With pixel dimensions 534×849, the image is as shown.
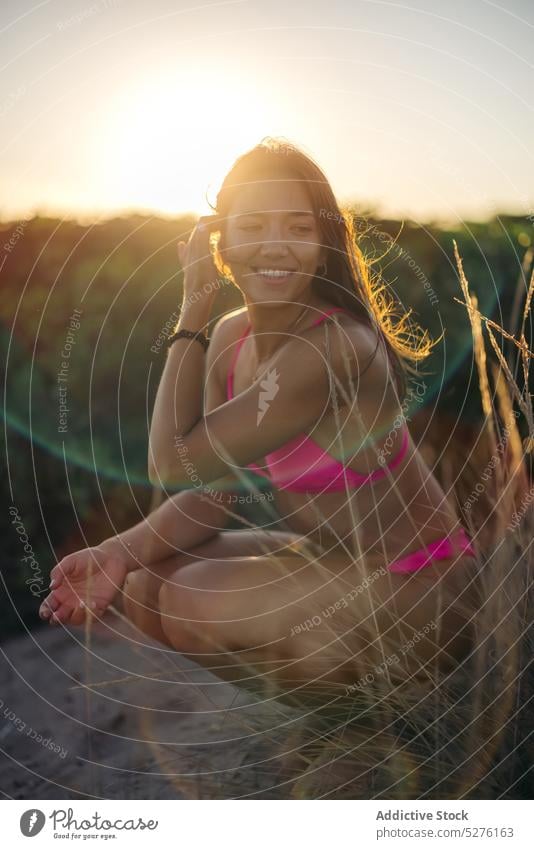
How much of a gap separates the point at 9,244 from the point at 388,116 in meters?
1.35

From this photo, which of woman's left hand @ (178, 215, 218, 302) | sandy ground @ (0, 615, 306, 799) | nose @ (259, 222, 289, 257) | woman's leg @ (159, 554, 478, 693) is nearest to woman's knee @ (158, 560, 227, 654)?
woman's leg @ (159, 554, 478, 693)

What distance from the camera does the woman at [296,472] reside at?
2514 mm

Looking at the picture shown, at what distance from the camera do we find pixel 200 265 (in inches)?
105

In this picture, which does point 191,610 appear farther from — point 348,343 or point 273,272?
point 273,272

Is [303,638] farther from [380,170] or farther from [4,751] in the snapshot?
[380,170]

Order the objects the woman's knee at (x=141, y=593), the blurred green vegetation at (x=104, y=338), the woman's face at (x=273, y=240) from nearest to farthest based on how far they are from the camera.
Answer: the woman's face at (x=273, y=240) → the woman's knee at (x=141, y=593) → the blurred green vegetation at (x=104, y=338)

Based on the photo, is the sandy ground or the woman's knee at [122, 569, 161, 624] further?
the woman's knee at [122, 569, 161, 624]

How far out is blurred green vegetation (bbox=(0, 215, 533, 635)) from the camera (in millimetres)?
3377

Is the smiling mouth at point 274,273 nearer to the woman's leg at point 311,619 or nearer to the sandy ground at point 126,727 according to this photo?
the woman's leg at point 311,619

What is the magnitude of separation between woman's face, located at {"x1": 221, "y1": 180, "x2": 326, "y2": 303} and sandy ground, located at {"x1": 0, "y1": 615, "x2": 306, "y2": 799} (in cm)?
110

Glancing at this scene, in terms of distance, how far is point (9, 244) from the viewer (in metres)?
3.29

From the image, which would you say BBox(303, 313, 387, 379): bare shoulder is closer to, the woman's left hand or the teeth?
the teeth

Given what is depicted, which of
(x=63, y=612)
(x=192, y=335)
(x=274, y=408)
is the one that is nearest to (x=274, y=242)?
(x=192, y=335)

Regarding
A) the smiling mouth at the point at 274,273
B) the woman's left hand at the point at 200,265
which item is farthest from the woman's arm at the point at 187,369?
the smiling mouth at the point at 274,273
